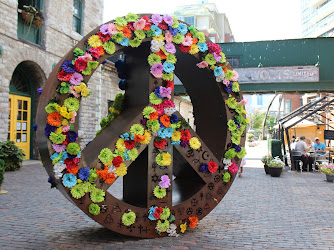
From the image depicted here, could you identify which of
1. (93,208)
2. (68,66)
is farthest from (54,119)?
(93,208)

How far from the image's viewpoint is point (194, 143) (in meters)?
4.66

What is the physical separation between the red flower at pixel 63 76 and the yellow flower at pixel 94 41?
49 centimetres

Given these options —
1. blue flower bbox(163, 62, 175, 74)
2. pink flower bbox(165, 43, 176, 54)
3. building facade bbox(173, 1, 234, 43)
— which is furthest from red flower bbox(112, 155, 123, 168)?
building facade bbox(173, 1, 234, 43)

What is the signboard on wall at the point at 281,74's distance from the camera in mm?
17438

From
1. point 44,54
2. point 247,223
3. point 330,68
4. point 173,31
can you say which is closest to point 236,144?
point 247,223

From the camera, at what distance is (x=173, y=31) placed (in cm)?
453

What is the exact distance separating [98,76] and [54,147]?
1353 cm

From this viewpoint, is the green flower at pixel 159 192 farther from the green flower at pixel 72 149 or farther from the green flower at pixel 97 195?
the green flower at pixel 72 149

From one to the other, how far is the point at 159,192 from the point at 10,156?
26.7ft

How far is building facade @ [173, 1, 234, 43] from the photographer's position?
72375mm

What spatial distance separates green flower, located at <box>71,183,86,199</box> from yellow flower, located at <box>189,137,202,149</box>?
164 centimetres

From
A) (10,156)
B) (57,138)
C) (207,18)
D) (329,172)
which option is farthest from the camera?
(207,18)

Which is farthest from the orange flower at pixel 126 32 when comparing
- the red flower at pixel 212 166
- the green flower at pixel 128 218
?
the green flower at pixel 128 218

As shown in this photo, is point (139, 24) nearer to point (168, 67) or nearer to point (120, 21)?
point (120, 21)
